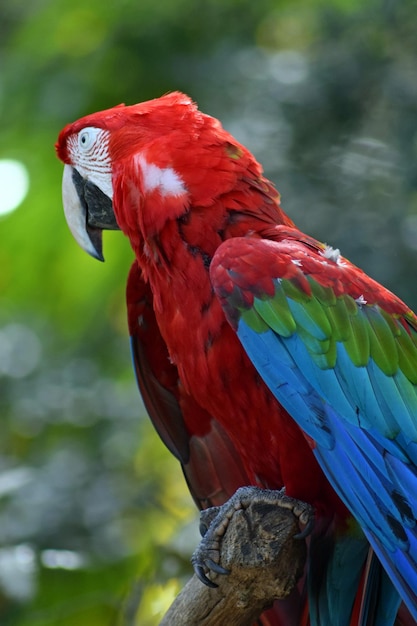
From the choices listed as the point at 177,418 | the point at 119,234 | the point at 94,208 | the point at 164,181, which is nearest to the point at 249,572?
the point at 177,418

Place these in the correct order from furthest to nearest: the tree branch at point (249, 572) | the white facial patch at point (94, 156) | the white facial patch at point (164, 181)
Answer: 1. the white facial patch at point (94, 156)
2. the white facial patch at point (164, 181)
3. the tree branch at point (249, 572)

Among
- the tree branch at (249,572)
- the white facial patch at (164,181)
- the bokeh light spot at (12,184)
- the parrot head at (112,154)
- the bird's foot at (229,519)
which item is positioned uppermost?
the bokeh light spot at (12,184)

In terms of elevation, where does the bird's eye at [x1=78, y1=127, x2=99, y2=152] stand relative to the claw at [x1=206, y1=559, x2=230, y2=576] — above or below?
above

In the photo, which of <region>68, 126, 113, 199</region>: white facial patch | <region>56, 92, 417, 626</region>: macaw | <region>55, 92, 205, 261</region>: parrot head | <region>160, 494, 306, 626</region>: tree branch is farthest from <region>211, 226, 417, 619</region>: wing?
<region>68, 126, 113, 199</region>: white facial patch

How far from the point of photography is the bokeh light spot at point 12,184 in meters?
2.34

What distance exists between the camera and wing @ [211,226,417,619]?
1414 mm

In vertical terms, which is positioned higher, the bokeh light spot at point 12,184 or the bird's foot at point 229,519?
the bokeh light spot at point 12,184

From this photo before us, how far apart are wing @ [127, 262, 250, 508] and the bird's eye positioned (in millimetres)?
248

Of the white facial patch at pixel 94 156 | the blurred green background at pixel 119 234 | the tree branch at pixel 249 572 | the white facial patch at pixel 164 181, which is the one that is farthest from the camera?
Result: the blurred green background at pixel 119 234

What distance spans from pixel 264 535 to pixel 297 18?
5.32ft

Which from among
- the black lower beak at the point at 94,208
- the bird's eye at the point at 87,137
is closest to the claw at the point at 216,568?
the black lower beak at the point at 94,208

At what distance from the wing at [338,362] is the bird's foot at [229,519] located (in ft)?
0.30

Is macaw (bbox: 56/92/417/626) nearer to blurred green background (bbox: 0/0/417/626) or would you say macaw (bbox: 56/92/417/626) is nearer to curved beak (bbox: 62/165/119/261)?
curved beak (bbox: 62/165/119/261)

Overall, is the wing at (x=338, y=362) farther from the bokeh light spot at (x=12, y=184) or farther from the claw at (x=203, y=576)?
the bokeh light spot at (x=12, y=184)
